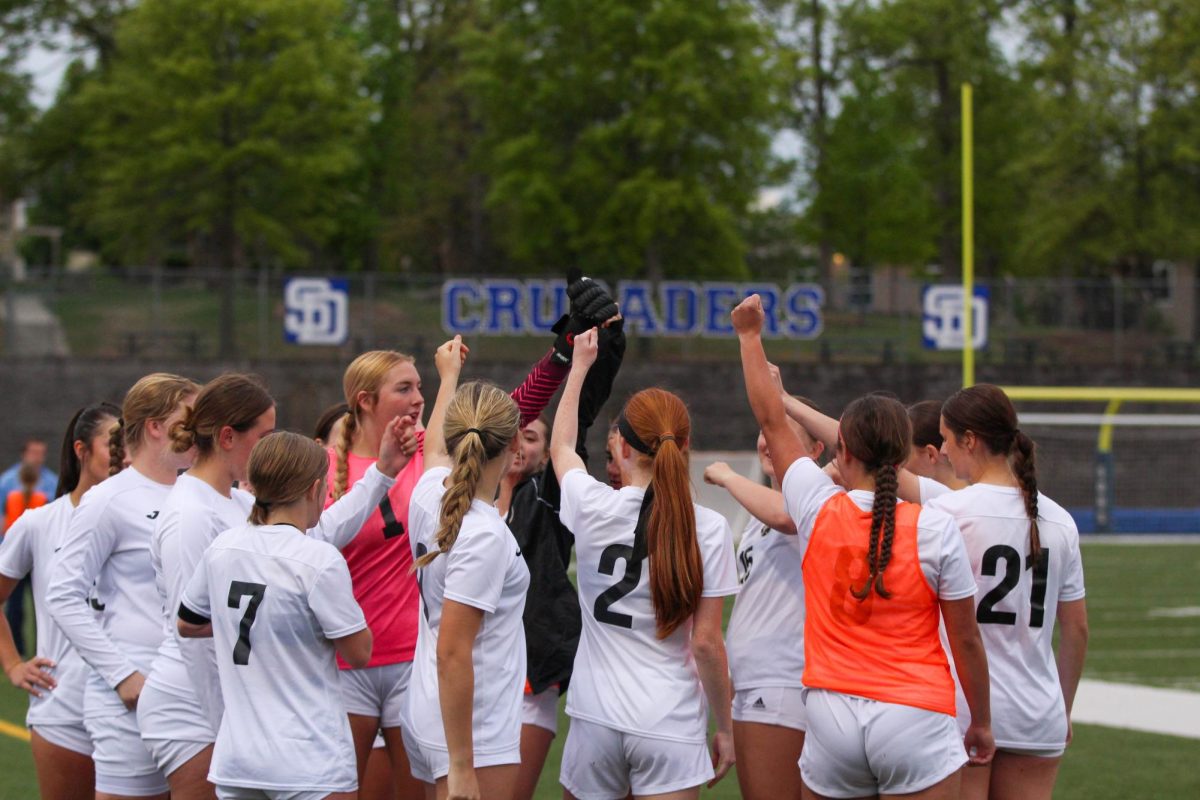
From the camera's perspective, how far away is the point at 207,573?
3.93 m

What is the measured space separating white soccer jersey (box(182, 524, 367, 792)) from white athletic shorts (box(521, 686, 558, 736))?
1093 millimetres

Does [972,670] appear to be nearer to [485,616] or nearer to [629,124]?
[485,616]

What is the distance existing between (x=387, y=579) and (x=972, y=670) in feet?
6.40

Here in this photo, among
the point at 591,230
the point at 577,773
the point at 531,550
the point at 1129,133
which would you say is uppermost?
the point at 1129,133

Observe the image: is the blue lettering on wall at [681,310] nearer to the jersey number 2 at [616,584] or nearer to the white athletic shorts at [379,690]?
the white athletic shorts at [379,690]

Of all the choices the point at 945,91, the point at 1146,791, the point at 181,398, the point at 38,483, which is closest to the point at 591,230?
the point at 945,91

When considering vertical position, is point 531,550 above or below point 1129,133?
below

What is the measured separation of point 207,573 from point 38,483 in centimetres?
916

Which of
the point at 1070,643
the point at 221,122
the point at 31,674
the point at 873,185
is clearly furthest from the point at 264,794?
the point at 873,185

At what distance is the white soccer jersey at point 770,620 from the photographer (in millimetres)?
4621

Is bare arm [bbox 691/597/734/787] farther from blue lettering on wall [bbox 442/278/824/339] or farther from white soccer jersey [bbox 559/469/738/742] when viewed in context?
blue lettering on wall [bbox 442/278/824/339]

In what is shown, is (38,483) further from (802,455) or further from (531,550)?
(802,455)

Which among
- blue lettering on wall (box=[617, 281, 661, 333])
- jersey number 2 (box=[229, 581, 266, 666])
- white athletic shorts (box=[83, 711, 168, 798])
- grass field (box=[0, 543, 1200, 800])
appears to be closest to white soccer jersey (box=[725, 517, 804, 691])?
jersey number 2 (box=[229, 581, 266, 666])

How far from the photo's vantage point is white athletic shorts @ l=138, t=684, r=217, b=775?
165 inches
